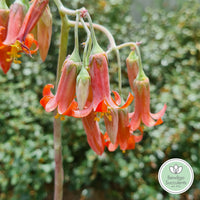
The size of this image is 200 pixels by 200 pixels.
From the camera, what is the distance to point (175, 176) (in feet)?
2.82

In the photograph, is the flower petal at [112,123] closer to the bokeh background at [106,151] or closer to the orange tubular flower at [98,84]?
the orange tubular flower at [98,84]

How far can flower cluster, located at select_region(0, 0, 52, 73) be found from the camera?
1.92ft

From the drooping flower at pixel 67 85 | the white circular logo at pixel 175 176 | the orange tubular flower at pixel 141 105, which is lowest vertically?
the white circular logo at pixel 175 176

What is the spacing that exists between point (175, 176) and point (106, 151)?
85 cm

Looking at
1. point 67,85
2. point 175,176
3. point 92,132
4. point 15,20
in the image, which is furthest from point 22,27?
point 175,176

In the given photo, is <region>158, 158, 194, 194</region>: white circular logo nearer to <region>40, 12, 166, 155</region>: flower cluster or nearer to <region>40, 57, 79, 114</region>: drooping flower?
<region>40, 12, 166, 155</region>: flower cluster

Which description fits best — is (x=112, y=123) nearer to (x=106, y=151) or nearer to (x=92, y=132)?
(x=92, y=132)

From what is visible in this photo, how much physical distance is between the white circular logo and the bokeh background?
720 millimetres

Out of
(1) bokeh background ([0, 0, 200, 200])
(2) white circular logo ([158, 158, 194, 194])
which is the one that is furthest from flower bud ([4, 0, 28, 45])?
(1) bokeh background ([0, 0, 200, 200])

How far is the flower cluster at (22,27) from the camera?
0.59m

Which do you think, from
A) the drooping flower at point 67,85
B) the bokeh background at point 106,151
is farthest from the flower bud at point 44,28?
the bokeh background at point 106,151

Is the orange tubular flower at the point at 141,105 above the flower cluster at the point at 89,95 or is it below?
below

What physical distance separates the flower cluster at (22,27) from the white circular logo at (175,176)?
524mm

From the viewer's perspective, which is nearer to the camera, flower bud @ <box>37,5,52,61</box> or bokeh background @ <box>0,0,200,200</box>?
flower bud @ <box>37,5,52,61</box>
